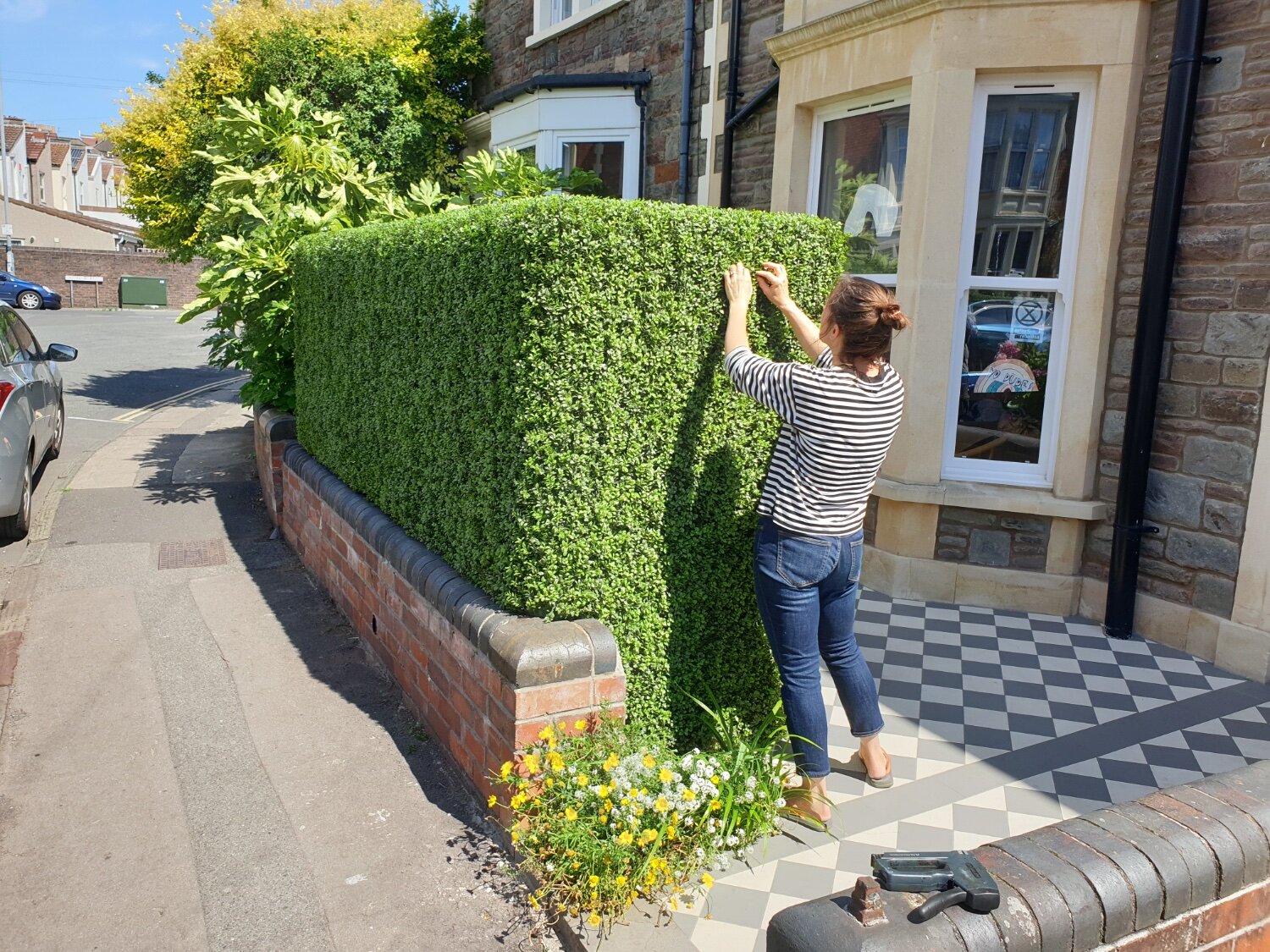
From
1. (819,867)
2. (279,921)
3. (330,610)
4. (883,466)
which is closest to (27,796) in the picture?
(279,921)

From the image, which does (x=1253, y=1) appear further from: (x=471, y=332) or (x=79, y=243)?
(x=79, y=243)

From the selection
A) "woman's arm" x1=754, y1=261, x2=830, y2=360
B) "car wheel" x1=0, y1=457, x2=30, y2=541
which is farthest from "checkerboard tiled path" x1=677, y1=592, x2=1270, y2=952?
"car wheel" x1=0, y1=457, x2=30, y2=541

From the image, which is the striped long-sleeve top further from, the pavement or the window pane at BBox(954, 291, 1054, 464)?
the window pane at BBox(954, 291, 1054, 464)

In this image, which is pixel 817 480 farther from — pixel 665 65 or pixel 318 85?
pixel 318 85

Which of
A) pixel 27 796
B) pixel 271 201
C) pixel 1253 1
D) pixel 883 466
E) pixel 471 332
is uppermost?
pixel 1253 1

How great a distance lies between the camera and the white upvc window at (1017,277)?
604 centimetres

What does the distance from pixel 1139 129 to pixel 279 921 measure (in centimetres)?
584

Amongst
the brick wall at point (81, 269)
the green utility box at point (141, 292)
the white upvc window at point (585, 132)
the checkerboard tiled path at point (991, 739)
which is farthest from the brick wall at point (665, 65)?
the brick wall at point (81, 269)

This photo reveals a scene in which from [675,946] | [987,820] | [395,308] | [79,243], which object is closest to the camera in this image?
[675,946]

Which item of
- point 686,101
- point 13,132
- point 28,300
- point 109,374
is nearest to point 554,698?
point 686,101

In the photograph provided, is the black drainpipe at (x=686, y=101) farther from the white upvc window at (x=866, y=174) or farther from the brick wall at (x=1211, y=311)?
the brick wall at (x=1211, y=311)

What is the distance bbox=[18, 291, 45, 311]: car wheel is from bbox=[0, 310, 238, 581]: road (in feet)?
5.87

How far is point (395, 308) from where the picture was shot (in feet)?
16.1

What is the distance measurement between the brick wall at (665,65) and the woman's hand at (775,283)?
4.46m
